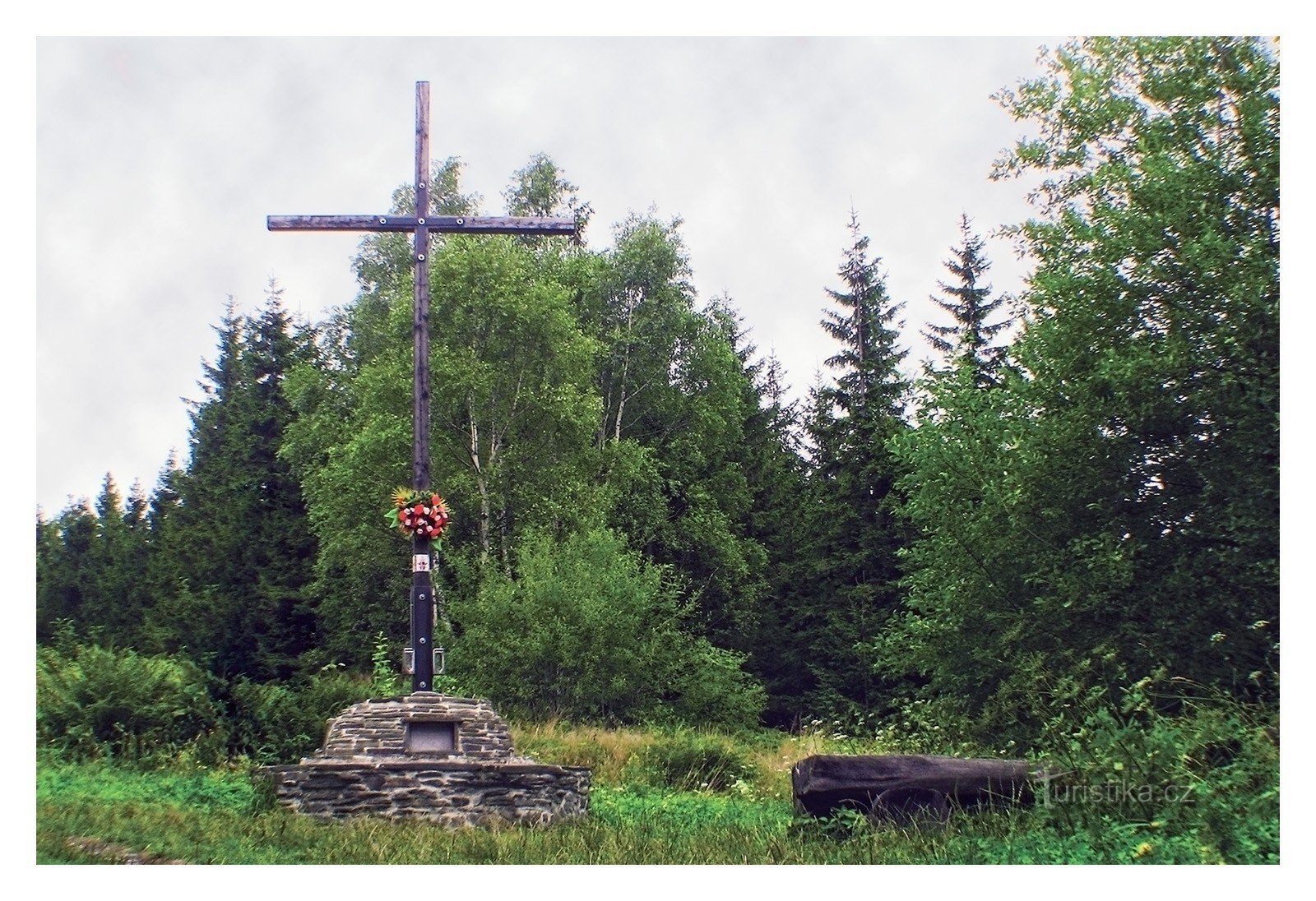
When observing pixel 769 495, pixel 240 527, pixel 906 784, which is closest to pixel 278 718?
pixel 906 784

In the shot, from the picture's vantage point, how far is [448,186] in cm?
2747

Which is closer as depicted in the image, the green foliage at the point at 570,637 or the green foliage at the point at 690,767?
the green foliage at the point at 690,767

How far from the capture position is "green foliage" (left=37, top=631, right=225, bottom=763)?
12.9 meters

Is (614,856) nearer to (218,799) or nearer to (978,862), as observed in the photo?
(978,862)

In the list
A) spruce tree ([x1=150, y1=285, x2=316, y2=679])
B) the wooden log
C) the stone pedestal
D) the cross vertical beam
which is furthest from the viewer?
spruce tree ([x1=150, y1=285, x2=316, y2=679])

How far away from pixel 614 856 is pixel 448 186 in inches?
829

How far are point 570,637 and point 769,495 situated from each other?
1135 cm

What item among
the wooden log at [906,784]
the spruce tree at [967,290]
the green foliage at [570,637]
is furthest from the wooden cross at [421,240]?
the spruce tree at [967,290]

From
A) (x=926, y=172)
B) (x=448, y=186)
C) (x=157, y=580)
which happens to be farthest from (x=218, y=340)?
(x=926, y=172)

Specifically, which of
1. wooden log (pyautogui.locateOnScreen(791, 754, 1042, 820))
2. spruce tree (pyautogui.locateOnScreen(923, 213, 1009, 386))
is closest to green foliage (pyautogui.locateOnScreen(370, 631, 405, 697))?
wooden log (pyautogui.locateOnScreen(791, 754, 1042, 820))

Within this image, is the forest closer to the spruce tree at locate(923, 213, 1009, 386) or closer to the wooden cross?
the spruce tree at locate(923, 213, 1009, 386)

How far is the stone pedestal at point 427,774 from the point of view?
35.4 feet

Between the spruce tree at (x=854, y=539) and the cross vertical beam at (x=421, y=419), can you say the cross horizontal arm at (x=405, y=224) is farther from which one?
the spruce tree at (x=854, y=539)

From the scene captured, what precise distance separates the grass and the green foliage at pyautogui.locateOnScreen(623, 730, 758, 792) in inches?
68.8
